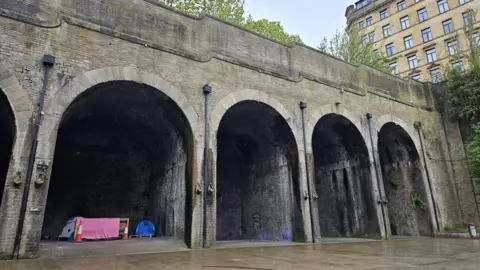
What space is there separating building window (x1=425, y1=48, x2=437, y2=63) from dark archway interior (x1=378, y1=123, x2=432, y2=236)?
18.8m

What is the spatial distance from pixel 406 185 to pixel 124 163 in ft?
45.4

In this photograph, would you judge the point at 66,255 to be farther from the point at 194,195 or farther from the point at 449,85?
the point at 449,85

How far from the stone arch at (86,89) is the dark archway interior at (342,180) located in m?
6.74

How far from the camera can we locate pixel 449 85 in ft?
58.3

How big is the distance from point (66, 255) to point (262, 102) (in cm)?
764

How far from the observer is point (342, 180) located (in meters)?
15.6

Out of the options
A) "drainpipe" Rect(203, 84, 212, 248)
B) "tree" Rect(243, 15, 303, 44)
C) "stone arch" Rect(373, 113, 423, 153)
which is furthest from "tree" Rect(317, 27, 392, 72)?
"drainpipe" Rect(203, 84, 212, 248)

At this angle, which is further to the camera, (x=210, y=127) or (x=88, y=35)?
(x=210, y=127)

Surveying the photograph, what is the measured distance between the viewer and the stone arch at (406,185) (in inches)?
618

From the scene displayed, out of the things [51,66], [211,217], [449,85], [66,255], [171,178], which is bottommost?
[66,255]

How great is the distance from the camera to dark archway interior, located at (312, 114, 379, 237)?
1438 centimetres

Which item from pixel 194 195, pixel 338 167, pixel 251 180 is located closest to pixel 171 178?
pixel 194 195

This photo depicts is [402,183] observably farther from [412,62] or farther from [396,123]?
[412,62]

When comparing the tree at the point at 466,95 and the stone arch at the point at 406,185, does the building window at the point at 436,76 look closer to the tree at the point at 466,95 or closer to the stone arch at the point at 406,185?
the tree at the point at 466,95
